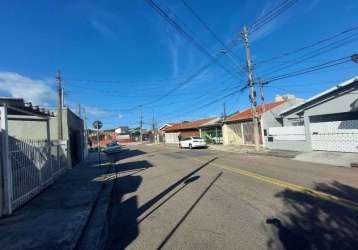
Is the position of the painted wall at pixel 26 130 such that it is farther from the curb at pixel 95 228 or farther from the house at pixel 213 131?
the house at pixel 213 131

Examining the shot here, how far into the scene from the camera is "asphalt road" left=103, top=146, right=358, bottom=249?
181 inches

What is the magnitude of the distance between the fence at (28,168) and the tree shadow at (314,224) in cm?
667

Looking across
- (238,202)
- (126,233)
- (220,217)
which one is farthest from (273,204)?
(126,233)

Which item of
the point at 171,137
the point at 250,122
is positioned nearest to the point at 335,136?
the point at 250,122

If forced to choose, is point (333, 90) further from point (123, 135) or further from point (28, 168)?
point (123, 135)

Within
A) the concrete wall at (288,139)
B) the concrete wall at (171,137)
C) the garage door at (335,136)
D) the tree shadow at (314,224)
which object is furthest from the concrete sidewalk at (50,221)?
the concrete wall at (171,137)

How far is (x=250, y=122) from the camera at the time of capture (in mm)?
31375

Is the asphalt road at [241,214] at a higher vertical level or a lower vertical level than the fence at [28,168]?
lower

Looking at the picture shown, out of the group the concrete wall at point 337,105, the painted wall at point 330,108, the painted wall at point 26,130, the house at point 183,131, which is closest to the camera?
the concrete wall at point 337,105

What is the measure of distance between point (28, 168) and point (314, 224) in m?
8.29

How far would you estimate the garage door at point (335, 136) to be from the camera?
645 inches

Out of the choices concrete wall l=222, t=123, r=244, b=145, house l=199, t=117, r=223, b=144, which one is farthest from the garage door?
house l=199, t=117, r=223, b=144

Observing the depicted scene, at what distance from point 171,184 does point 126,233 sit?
4822mm

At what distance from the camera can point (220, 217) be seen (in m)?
5.94
